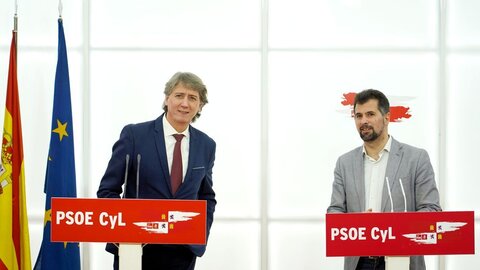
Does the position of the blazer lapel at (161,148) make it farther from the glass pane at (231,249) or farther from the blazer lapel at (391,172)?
the glass pane at (231,249)

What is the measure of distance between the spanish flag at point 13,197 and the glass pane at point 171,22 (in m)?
0.70

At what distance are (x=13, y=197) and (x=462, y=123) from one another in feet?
10.3

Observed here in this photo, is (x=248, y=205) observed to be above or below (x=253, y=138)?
below

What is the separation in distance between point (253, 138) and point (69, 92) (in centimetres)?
132

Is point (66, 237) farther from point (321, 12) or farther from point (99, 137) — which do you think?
point (321, 12)

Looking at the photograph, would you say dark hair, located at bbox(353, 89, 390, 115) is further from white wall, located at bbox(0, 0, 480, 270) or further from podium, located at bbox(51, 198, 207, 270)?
podium, located at bbox(51, 198, 207, 270)

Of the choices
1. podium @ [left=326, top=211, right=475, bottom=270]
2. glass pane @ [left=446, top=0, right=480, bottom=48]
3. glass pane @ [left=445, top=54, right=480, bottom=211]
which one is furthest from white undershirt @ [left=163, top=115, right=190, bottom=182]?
glass pane @ [left=446, top=0, right=480, bottom=48]

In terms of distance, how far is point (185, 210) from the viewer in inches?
88.7

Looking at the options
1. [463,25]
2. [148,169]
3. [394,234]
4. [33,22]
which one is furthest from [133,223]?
[463,25]

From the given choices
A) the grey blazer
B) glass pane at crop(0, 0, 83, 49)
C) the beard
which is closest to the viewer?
the grey blazer

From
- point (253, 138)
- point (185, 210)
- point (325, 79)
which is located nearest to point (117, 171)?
point (185, 210)

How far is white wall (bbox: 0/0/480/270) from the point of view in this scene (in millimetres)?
4172

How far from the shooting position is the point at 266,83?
416 cm

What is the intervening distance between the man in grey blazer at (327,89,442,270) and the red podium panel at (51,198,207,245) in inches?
38.1
